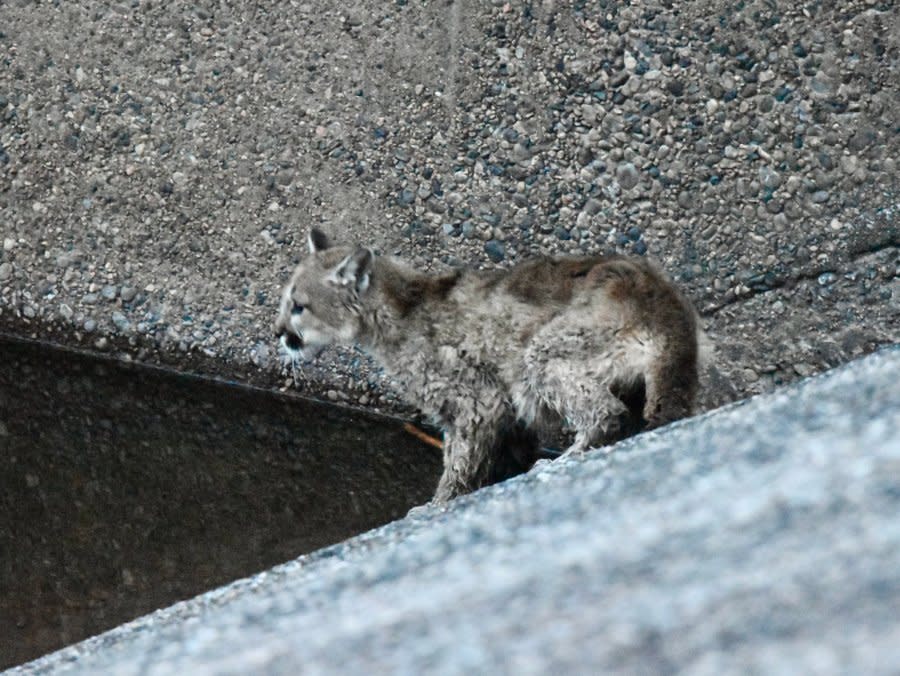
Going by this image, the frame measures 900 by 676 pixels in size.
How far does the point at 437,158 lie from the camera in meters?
8.41

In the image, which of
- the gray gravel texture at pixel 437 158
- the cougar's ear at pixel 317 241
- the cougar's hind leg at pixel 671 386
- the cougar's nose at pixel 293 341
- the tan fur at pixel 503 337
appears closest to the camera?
the cougar's hind leg at pixel 671 386

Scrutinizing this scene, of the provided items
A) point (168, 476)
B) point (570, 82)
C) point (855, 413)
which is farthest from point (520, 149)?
point (855, 413)

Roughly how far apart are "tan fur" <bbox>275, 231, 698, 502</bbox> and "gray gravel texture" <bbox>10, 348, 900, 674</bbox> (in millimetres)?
1292

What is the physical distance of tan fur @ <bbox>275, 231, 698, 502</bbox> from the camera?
6.09m

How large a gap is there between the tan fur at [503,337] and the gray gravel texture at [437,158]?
4.40ft

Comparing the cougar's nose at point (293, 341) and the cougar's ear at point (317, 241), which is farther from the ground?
the cougar's ear at point (317, 241)

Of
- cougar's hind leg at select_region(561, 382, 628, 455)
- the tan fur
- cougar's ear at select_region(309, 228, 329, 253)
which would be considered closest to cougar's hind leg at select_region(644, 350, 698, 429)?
the tan fur

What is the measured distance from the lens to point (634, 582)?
3445mm

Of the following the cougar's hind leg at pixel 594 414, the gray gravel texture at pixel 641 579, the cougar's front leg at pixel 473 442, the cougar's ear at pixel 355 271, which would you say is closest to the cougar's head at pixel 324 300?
the cougar's ear at pixel 355 271

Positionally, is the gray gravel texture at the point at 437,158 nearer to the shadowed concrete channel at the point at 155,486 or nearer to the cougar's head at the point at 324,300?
the shadowed concrete channel at the point at 155,486

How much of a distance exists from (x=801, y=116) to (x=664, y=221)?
0.88 metres

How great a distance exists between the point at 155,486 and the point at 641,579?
4.76m

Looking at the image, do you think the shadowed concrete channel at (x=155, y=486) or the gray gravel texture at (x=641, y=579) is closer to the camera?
the gray gravel texture at (x=641, y=579)

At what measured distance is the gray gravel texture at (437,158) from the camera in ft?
25.4
